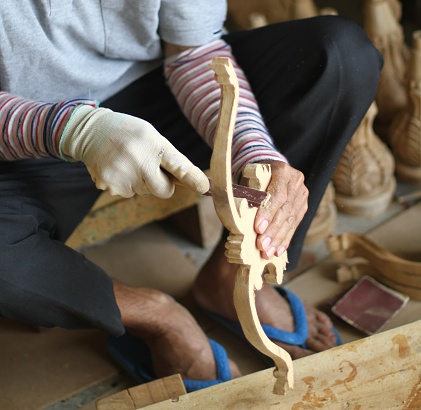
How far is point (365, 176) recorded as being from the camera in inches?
61.5

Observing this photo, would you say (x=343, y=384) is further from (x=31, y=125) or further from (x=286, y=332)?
(x=31, y=125)

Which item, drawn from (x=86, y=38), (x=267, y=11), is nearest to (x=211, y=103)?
(x=86, y=38)

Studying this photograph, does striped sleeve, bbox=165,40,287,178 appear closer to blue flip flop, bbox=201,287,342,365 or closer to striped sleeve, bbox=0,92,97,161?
striped sleeve, bbox=0,92,97,161

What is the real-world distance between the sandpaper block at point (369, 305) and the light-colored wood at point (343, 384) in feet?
0.84

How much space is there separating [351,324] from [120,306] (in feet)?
1.43

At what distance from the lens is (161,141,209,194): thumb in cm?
84

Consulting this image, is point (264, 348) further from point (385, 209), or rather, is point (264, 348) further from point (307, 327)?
point (385, 209)

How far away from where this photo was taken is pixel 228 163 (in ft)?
2.58

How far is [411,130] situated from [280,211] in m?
0.73

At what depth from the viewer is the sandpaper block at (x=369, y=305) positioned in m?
1.30

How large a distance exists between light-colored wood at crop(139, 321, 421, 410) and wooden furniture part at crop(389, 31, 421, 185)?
2.10 ft

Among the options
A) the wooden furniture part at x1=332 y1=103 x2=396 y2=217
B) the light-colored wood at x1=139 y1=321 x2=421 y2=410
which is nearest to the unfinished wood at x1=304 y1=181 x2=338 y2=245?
the wooden furniture part at x1=332 y1=103 x2=396 y2=217

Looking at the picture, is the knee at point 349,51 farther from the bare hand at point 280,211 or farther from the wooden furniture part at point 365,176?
the wooden furniture part at point 365,176

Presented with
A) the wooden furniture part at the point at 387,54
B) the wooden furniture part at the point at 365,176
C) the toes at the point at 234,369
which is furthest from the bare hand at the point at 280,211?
the wooden furniture part at the point at 387,54
